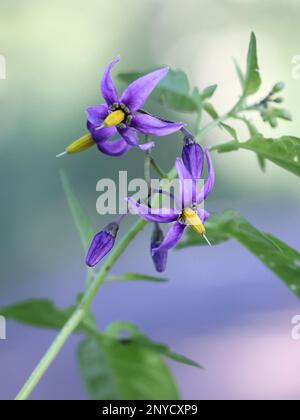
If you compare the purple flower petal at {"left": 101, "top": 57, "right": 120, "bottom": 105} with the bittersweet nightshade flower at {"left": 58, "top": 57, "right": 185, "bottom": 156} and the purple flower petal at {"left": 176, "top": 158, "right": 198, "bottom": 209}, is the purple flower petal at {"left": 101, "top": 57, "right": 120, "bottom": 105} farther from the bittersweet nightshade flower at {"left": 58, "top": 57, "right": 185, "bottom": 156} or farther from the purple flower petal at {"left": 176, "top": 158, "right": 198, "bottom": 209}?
the purple flower petal at {"left": 176, "top": 158, "right": 198, "bottom": 209}

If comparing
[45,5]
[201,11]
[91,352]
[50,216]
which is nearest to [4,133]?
[50,216]

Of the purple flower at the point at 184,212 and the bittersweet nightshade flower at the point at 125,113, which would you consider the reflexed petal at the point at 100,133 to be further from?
the purple flower at the point at 184,212

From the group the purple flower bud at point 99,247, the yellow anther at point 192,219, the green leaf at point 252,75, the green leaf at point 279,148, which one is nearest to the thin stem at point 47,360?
the purple flower bud at point 99,247

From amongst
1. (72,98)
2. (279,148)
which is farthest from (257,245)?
(72,98)

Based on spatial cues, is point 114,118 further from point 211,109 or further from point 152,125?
point 211,109

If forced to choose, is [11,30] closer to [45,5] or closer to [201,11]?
[45,5]
